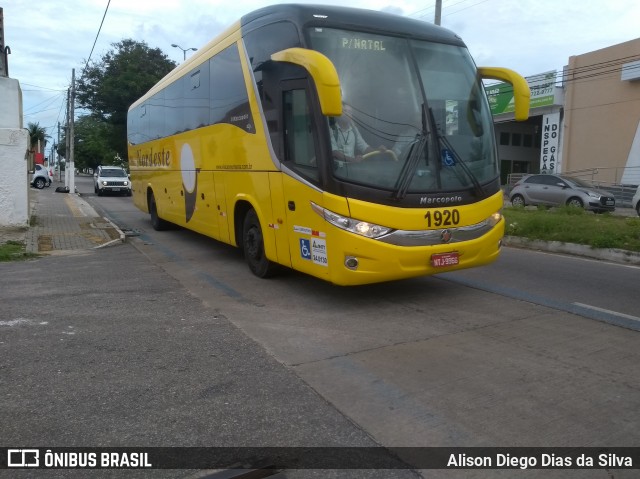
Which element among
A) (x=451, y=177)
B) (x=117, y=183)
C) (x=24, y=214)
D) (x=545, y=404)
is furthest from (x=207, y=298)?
(x=117, y=183)

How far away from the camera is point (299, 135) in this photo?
6242 mm

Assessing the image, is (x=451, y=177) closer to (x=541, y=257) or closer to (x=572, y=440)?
(x=572, y=440)

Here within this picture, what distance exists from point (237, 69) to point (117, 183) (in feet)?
78.2

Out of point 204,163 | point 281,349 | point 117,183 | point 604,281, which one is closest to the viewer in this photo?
point 281,349

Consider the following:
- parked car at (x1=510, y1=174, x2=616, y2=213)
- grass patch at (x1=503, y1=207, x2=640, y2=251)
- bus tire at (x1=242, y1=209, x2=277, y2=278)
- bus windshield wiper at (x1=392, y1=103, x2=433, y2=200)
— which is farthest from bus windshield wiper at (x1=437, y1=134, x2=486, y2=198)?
parked car at (x1=510, y1=174, x2=616, y2=213)

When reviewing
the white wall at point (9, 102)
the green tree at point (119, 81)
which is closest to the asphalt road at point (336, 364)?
the white wall at point (9, 102)

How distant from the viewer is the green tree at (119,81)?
41781 mm

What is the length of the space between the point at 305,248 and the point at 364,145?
1359 millimetres

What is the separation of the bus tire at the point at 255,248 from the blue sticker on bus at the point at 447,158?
8.76ft

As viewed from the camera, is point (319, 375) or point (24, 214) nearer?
point (319, 375)

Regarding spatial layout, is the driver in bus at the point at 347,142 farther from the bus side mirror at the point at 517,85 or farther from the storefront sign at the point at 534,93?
the storefront sign at the point at 534,93

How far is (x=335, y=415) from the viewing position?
3.65 m

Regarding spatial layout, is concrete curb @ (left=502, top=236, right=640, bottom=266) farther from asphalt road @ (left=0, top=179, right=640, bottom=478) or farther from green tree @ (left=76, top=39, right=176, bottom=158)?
green tree @ (left=76, top=39, right=176, bottom=158)

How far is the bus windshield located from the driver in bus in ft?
0.05
